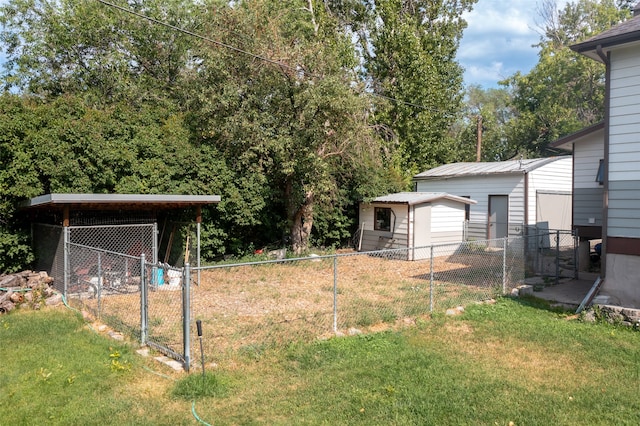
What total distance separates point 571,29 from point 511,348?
3831 centimetres

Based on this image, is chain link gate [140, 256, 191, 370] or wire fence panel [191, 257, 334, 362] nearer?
chain link gate [140, 256, 191, 370]

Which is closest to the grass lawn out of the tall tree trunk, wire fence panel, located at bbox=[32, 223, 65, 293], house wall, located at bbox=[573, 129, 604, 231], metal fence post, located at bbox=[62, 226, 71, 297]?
metal fence post, located at bbox=[62, 226, 71, 297]

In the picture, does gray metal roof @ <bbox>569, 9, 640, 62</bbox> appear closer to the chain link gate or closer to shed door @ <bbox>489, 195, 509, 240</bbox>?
the chain link gate

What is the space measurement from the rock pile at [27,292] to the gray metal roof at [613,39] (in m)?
11.1

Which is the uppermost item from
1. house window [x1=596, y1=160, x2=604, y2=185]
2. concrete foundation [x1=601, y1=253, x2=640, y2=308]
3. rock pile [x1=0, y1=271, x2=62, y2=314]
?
house window [x1=596, y1=160, x2=604, y2=185]

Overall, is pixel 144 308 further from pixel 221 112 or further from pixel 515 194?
pixel 515 194

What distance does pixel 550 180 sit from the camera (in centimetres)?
1742

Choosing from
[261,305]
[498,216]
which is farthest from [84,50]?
[498,216]

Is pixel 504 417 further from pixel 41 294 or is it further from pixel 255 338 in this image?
pixel 41 294

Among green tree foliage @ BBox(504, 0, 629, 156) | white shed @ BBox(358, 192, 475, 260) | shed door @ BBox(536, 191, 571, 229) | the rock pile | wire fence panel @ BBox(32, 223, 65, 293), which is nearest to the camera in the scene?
the rock pile

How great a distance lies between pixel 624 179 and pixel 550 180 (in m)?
10.4

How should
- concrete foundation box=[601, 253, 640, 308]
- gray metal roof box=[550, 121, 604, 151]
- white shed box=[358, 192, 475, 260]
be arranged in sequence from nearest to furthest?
concrete foundation box=[601, 253, 640, 308], gray metal roof box=[550, 121, 604, 151], white shed box=[358, 192, 475, 260]

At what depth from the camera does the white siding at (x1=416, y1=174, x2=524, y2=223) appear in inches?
657

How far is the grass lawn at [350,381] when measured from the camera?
4059 millimetres
